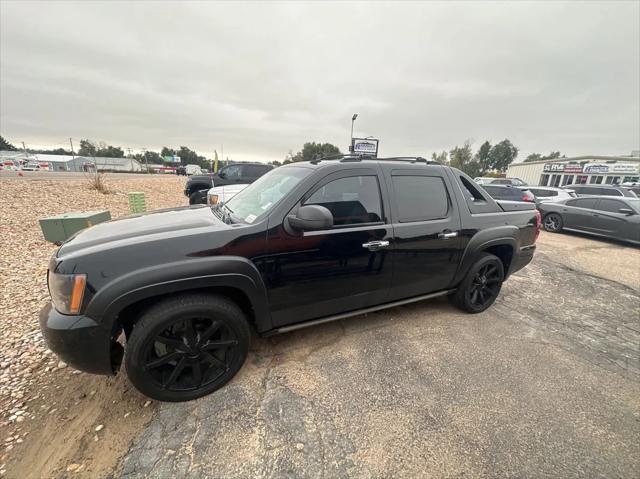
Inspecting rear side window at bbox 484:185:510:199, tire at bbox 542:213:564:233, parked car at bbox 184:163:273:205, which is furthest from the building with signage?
parked car at bbox 184:163:273:205

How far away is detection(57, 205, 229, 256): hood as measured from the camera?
1925 millimetres

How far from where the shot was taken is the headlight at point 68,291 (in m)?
1.66

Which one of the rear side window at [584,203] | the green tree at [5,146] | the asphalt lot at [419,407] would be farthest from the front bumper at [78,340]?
the green tree at [5,146]

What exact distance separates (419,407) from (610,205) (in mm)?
10242

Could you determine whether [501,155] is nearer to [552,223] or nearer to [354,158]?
[552,223]

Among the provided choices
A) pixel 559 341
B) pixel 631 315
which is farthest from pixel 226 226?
pixel 631 315

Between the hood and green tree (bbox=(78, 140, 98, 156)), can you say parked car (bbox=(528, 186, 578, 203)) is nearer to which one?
the hood

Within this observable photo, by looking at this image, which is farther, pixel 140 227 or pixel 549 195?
pixel 549 195

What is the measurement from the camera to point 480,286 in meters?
3.37

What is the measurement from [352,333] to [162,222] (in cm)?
215

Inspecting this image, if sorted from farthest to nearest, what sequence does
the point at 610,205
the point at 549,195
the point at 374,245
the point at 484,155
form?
1. the point at 484,155
2. the point at 549,195
3. the point at 610,205
4. the point at 374,245

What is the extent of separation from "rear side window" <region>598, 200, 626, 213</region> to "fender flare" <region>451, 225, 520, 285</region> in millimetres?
7847

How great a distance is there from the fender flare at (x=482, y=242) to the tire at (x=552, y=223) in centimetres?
833

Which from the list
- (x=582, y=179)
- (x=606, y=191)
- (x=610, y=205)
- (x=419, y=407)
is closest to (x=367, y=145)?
(x=610, y=205)
